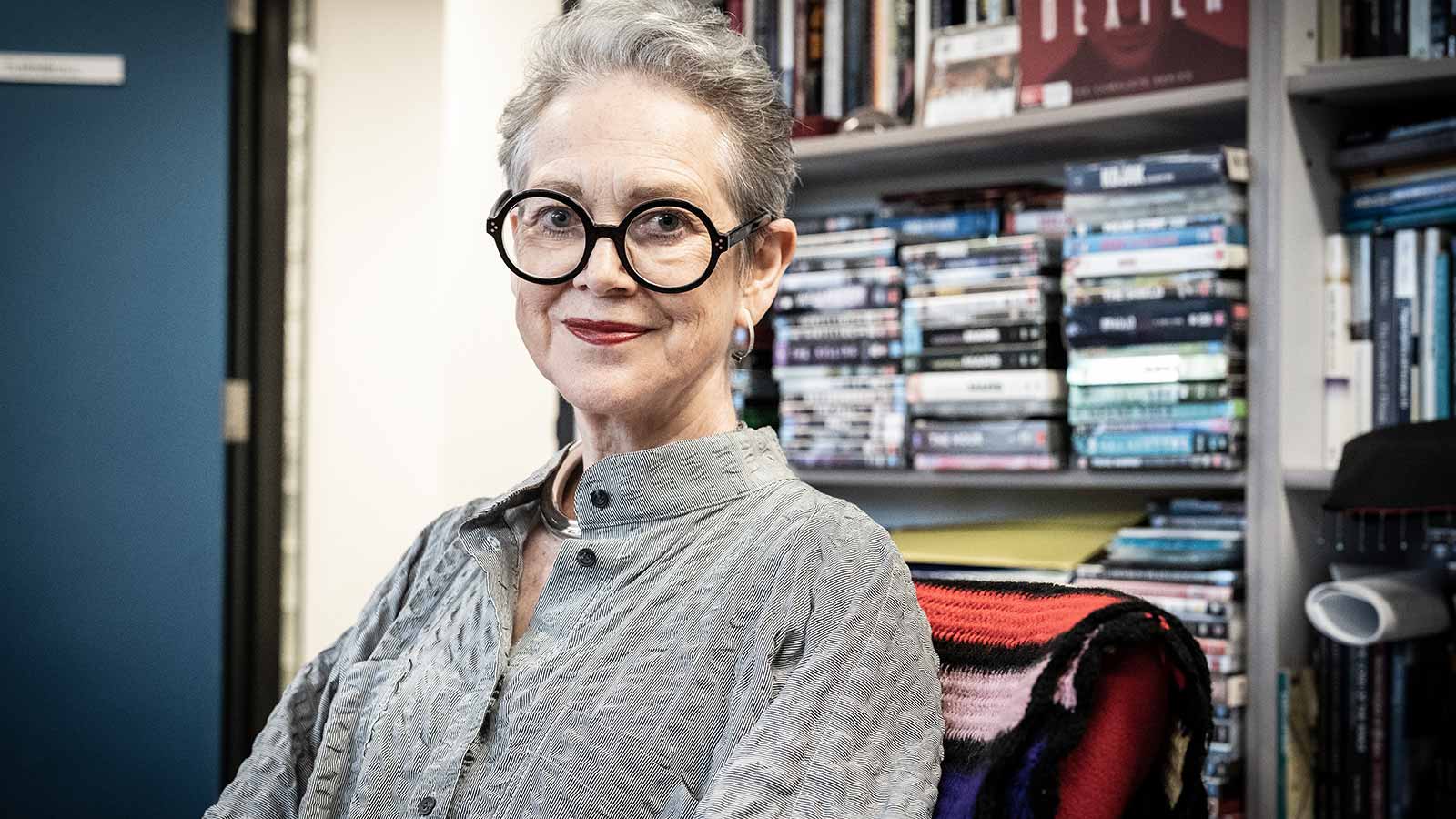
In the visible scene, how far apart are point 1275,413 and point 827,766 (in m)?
1.14

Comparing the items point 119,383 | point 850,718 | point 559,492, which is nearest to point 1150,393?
point 559,492

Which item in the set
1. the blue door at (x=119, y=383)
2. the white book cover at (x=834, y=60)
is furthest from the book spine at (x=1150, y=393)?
the blue door at (x=119, y=383)

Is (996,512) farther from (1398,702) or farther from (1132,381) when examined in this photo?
(1398,702)

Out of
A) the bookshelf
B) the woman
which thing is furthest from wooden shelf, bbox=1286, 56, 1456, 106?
the woman

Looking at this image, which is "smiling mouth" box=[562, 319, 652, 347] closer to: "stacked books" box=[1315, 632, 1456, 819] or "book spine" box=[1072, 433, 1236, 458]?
"book spine" box=[1072, 433, 1236, 458]

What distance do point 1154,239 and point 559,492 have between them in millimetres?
1039

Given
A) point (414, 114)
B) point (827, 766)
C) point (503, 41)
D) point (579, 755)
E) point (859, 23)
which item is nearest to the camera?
point (827, 766)

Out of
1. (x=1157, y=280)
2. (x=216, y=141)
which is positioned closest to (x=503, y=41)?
(x=216, y=141)

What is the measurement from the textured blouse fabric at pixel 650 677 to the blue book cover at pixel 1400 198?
110 cm

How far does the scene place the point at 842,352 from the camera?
2180 mm

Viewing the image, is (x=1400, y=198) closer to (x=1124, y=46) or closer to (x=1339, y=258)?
(x=1339, y=258)

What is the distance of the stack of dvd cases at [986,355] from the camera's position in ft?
6.59

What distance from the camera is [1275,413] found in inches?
70.4

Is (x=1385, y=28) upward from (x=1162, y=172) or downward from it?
upward
